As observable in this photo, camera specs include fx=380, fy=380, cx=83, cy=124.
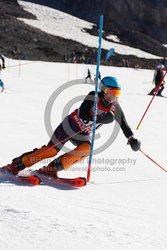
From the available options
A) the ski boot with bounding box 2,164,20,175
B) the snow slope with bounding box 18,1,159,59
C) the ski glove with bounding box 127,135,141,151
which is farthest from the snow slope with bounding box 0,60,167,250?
the snow slope with bounding box 18,1,159,59

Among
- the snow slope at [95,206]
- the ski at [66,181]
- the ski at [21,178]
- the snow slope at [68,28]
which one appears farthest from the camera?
the snow slope at [68,28]

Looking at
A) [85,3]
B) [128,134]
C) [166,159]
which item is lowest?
[166,159]

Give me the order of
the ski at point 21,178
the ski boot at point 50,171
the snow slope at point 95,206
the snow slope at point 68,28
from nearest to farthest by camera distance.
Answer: the snow slope at point 95,206 < the ski at point 21,178 < the ski boot at point 50,171 < the snow slope at point 68,28

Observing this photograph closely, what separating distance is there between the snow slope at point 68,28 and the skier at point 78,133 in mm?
50369

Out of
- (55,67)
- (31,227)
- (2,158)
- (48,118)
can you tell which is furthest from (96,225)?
(55,67)

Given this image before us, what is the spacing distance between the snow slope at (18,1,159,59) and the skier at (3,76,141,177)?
50.4 meters

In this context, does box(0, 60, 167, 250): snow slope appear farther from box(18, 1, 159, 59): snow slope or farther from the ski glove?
box(18, 1, 159, 59): snow slope

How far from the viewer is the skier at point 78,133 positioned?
16.0 feet

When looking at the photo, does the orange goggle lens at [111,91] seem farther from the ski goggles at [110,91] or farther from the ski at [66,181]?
the ski at [66,181]

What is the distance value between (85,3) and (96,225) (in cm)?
8866

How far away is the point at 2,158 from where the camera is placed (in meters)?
5.97

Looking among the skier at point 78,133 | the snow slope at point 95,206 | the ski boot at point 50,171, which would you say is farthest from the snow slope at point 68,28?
the ski boot at point 50,171

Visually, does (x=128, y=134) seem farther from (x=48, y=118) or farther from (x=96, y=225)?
(x=48, y=118)

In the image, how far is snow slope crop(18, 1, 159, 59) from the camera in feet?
186
